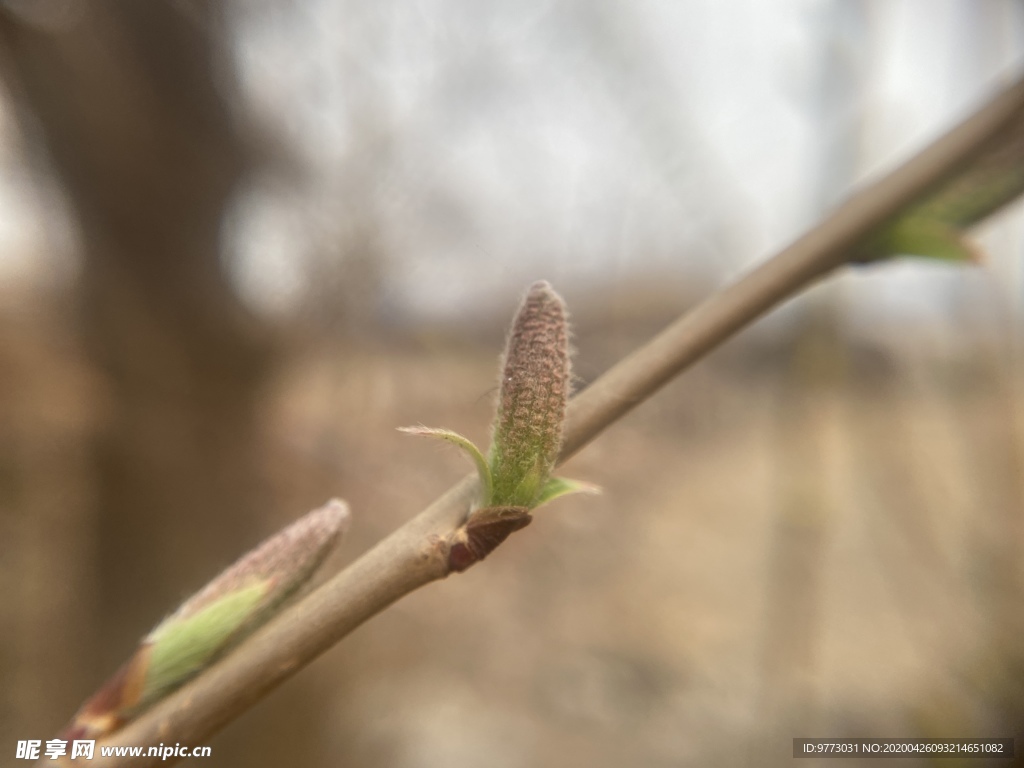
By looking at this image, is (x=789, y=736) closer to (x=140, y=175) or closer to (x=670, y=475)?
(x=670, y=475)

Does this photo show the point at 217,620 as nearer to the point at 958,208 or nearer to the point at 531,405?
the point at 531,405

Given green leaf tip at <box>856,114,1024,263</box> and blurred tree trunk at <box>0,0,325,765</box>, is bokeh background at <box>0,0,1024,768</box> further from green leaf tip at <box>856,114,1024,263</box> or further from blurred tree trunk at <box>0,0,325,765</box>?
green leaf tip at <box>856,114,1024,263</box>

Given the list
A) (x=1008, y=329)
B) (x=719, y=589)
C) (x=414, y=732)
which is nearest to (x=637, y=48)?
(x=1008, y=329)

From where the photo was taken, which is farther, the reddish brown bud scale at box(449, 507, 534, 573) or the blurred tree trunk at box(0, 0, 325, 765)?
the blurred tree trunk at box(0, 0, 325, 765)

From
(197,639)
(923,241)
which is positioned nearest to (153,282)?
(197,639)

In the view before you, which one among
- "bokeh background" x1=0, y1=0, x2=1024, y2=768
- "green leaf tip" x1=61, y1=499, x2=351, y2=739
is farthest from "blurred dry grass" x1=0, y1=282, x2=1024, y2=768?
"green leaf tip" x1=61, y1=499, x2=351, y2=739

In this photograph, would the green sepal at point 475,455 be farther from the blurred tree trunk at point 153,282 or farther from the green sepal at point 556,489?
the blurred tree trunk at point 153,282

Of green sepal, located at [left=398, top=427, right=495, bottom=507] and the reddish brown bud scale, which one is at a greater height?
green sepal, located at [left=398, top=427, right=495, bottom=507]
